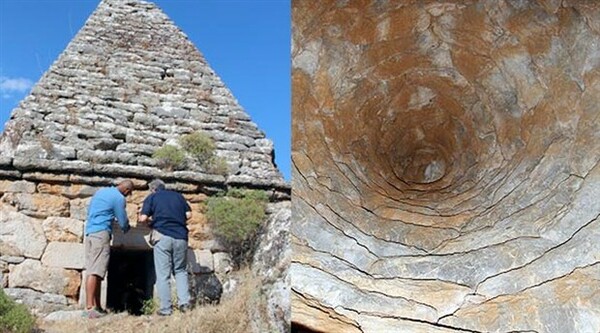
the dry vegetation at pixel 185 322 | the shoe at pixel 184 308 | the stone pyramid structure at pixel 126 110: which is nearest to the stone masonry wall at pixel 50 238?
the stone pyramid structure at pixel 126 110

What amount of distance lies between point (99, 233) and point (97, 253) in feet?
0.52

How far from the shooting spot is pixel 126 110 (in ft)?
23.0

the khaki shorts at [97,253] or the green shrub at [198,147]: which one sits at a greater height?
the green shrub at [198,147]

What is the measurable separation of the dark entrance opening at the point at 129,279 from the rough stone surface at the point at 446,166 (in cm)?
537

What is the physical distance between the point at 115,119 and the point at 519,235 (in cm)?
626

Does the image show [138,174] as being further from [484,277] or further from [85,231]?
[484,277]

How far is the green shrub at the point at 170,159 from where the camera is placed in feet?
20.9

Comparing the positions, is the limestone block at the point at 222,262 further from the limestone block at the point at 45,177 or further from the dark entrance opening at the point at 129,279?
the limestone block at the point at 45,177

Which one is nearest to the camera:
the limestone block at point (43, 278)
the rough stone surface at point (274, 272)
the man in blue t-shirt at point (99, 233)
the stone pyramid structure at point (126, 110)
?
the rough stone surface at point (274, 272)

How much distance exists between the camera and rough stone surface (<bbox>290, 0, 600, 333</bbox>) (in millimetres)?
1002

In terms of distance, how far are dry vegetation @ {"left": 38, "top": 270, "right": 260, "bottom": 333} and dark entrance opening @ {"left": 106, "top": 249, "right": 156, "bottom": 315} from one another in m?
1.11

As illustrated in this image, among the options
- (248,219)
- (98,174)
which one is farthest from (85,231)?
(248,219)

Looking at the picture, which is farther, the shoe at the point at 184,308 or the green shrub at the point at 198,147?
the green shrub at the point at 198,147

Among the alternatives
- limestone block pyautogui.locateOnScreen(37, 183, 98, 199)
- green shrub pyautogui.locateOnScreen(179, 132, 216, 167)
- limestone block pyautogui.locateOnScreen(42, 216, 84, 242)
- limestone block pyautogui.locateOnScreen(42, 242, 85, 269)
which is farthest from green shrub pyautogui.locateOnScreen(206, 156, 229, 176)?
limestone block pyautogui.locateOnScreen(42, 242, 85, 269)
